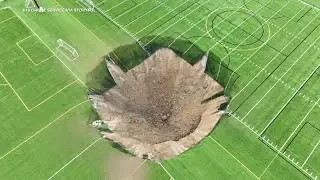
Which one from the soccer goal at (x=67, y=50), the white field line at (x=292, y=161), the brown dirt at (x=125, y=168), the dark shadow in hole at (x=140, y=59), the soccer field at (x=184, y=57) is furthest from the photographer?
the soccer goal at (x=67, y=50)

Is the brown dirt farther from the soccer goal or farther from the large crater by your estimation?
the soccer goal

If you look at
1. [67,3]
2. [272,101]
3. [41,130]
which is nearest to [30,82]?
[41,130]

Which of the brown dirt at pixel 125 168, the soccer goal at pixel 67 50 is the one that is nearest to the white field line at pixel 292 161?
the brown dirt at pixel 125 168

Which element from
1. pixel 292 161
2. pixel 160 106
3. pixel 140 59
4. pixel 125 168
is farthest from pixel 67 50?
pixel 292 161

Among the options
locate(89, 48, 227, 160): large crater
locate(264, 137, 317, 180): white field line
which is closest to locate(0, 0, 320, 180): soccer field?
locate(264, 137, 317, 180): white field line

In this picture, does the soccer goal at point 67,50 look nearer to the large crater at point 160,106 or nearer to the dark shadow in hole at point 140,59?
the dark shadow in hole at point 140,59

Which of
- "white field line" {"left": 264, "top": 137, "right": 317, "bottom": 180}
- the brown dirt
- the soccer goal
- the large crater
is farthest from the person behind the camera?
the soccer goal
